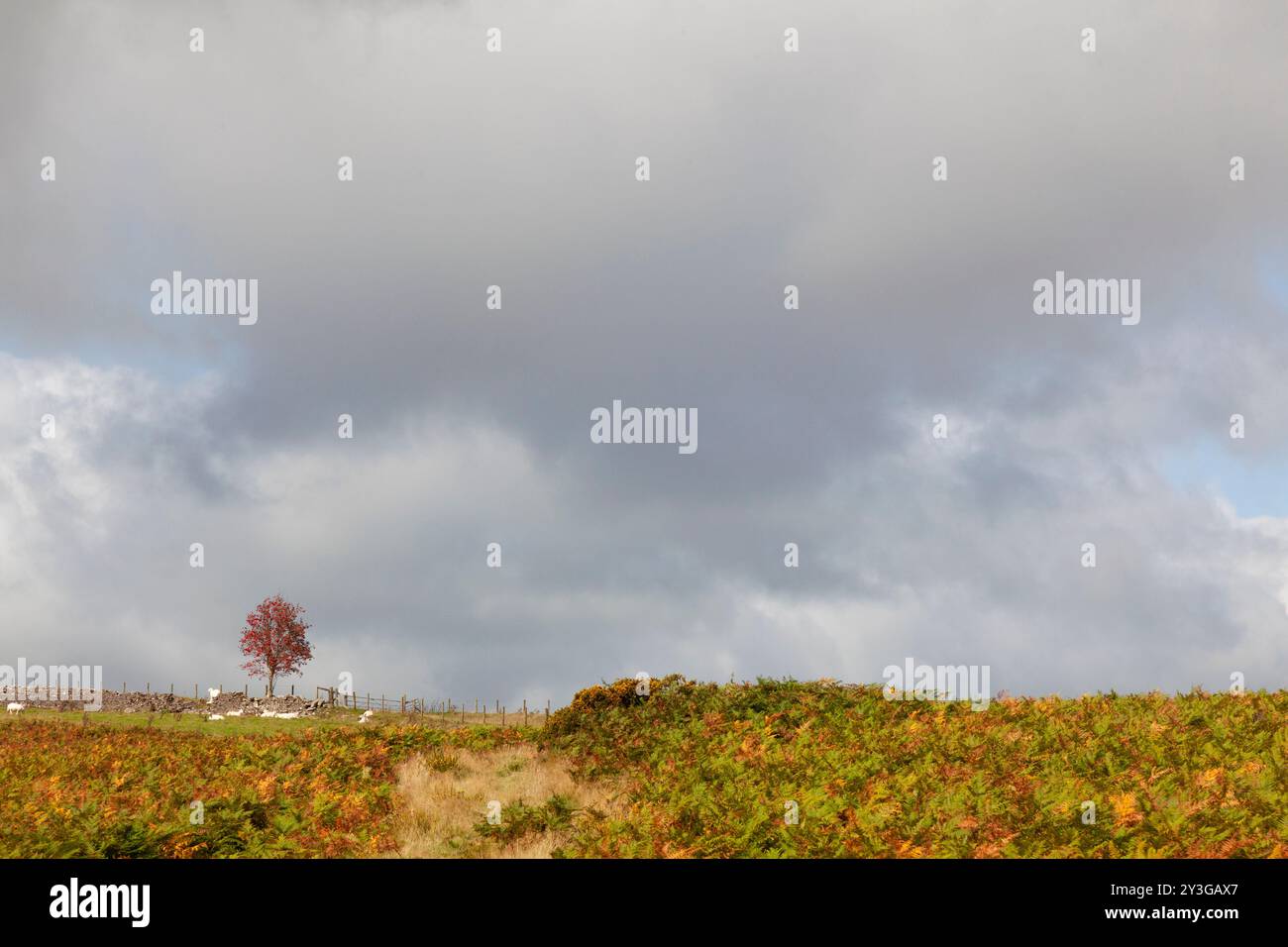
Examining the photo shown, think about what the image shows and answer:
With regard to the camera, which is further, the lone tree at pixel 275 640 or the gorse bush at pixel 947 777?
the lone tree at pixel 275 640

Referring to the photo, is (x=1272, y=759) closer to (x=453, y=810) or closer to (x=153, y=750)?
(x=453, y=810)

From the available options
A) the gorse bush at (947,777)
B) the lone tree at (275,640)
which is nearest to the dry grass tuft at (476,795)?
the gorse bush at (947,777)

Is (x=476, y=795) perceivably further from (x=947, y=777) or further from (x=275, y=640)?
(x=275, y=640)

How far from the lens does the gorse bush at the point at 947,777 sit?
38.0ft

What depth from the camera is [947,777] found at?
14547 mm

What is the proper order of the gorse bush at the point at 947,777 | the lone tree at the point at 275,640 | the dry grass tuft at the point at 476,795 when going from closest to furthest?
the gorse bush at the point at 947,777, the dry grass tuft at the point at 476,795, the lone tree at the point at 275,640

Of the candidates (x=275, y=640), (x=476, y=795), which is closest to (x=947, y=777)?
(x=476, y=795)

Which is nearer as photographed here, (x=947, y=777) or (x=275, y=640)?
(x=947, y=777)

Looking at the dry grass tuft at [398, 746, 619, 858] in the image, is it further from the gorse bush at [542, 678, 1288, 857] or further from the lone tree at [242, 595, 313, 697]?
the lone tree at [242, 595, 313, 697]

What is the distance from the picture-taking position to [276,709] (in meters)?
62.0

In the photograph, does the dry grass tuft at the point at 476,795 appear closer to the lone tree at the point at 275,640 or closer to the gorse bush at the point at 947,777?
the gorse bush at the point at 947,777

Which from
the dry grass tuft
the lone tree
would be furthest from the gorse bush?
the lone tree
